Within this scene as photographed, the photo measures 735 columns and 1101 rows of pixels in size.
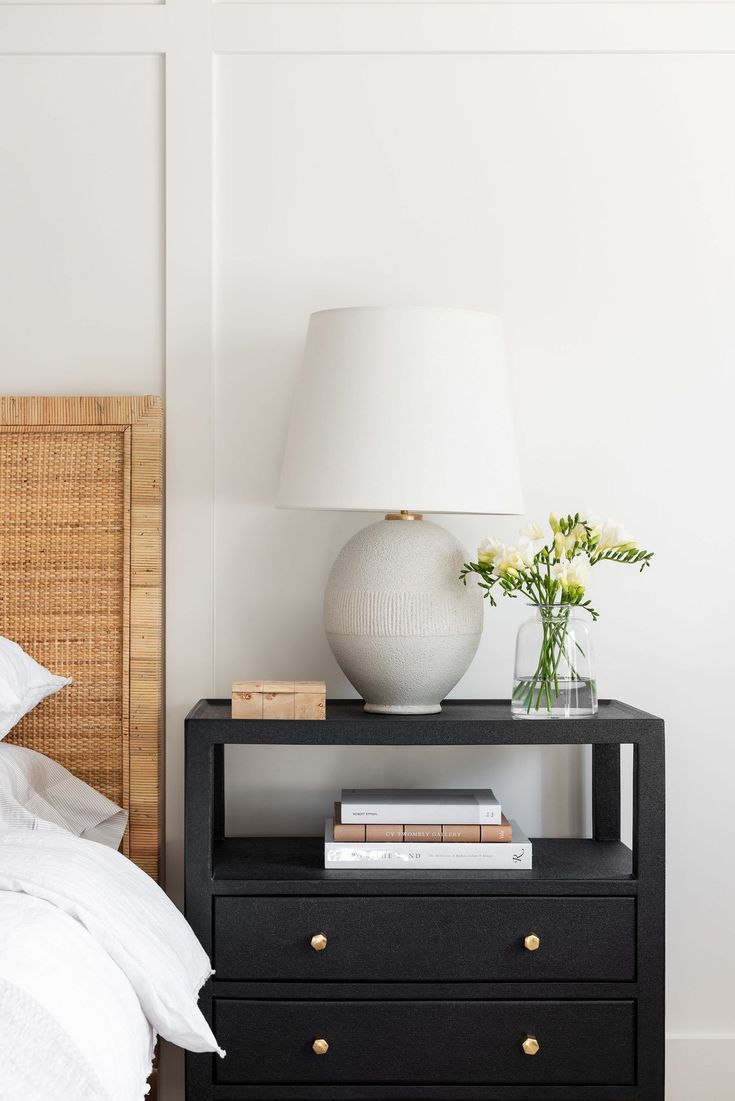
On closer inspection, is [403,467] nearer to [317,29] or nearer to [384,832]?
[384,832]

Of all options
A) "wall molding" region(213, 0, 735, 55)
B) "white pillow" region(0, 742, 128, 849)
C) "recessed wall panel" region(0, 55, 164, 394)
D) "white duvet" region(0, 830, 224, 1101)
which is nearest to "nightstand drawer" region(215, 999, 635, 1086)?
"white duvet" region(0, 830, 224, 1101)

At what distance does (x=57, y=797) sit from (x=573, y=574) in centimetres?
100

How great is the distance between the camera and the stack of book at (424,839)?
5.85 ft

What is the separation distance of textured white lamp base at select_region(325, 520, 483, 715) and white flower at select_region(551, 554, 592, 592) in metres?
0.17

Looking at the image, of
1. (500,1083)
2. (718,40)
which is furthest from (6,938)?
(718,40)

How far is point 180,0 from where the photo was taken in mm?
2102

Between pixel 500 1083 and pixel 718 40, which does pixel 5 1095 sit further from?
pixel 718 40

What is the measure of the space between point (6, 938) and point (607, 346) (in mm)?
1525

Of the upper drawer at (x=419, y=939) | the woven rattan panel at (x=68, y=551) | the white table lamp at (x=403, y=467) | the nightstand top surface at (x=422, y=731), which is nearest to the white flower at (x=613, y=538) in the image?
the white table lamp at (x=403, y=467)

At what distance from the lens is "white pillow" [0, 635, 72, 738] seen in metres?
1.79

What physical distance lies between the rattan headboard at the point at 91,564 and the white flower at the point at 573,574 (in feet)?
2.56

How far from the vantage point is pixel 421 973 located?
68.4 inches

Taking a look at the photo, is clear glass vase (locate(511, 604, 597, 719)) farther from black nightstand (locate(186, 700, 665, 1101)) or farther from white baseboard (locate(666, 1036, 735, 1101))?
white baseboard (locate(666, 1036, 735, 1101))

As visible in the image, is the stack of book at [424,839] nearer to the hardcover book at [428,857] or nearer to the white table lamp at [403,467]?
the hardcover book at [428,857]
